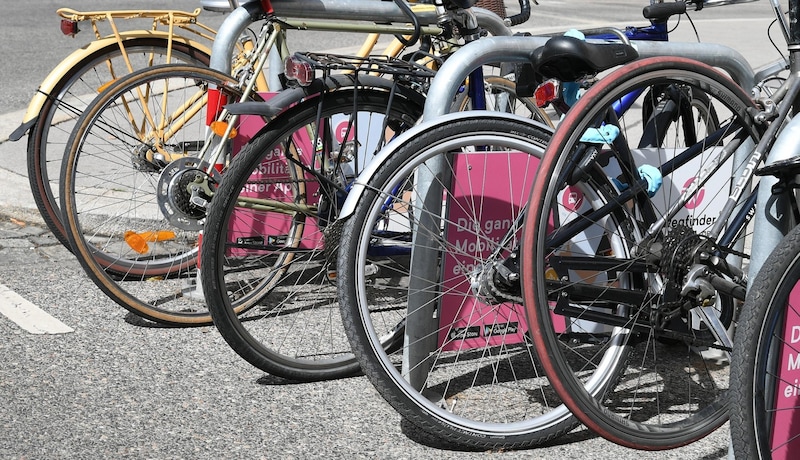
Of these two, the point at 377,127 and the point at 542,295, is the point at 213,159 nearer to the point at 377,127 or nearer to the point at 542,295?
the point at 377,127

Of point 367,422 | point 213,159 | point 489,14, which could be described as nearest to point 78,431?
point 367,422

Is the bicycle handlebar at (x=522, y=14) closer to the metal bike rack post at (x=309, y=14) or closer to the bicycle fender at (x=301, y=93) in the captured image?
the metal bike rack post at (x=309, y=14)

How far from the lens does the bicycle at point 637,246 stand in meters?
3.09

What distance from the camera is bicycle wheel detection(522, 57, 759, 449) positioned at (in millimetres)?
3092

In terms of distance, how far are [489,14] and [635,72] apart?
5.58 ft

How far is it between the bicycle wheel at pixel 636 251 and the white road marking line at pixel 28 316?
2078 mm

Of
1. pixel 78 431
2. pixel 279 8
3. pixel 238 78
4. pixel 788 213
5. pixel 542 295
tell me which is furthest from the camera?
pixel 238 78

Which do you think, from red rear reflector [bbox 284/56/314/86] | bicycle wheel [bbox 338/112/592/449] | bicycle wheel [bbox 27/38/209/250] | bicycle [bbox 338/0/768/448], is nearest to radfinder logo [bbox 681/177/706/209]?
bicycle [bbox 338/0/768/448]

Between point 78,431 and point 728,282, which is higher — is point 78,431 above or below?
below

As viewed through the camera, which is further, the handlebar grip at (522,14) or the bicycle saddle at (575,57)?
the handlebar grip at (522,14)

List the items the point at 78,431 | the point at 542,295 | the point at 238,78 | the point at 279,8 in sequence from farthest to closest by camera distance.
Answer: the point at 238,78, the point at 279,8, the point at 78,431, the point at 542,295

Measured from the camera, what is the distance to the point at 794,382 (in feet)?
8.81

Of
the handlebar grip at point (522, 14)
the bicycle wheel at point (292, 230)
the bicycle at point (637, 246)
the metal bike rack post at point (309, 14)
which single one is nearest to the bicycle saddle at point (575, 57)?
the bicycle at point (637, 246)

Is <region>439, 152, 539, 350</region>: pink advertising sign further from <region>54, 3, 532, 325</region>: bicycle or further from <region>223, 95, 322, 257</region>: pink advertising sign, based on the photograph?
<region>223, 95, 322, 257</region>: pink advertising sign
